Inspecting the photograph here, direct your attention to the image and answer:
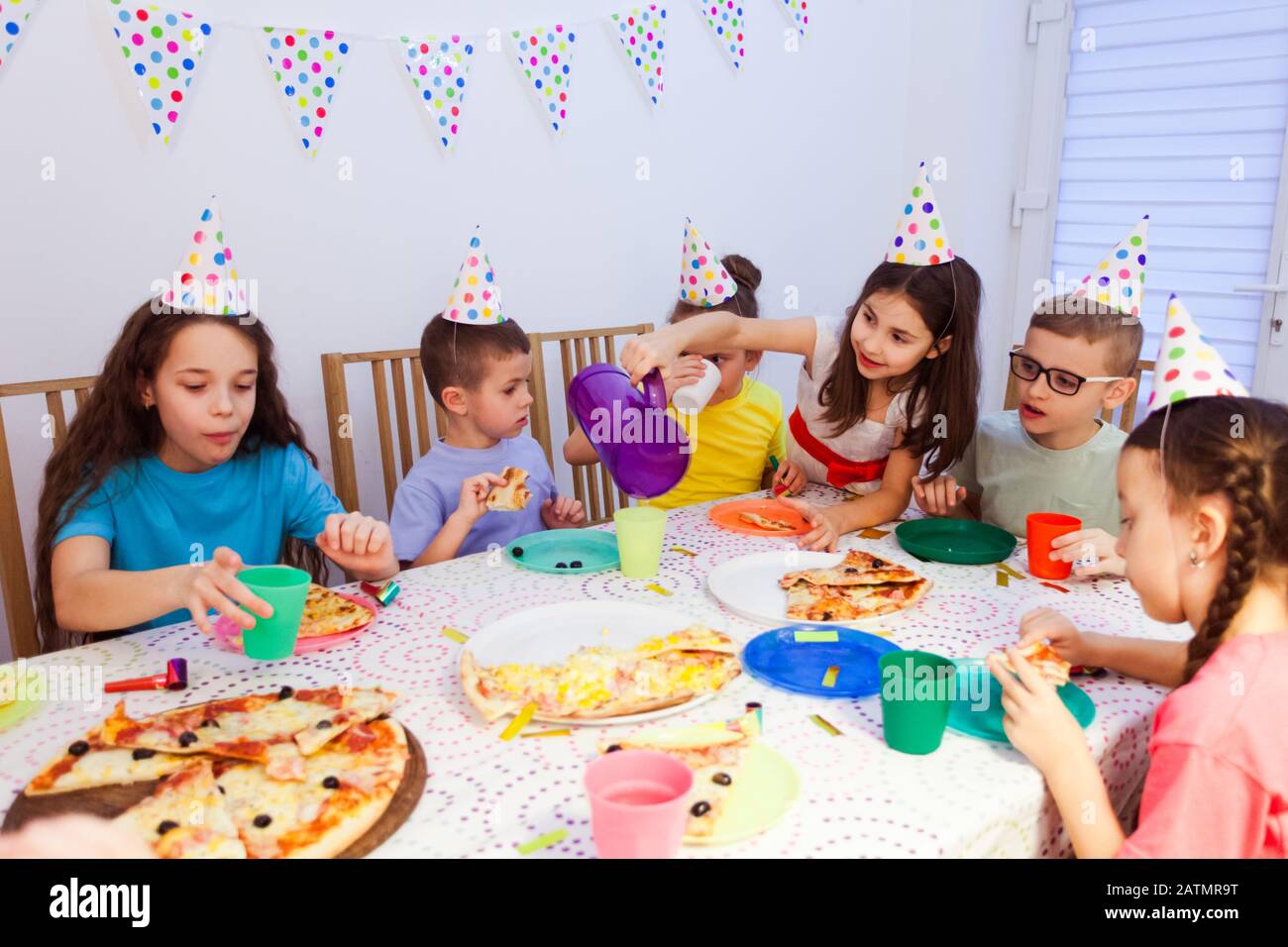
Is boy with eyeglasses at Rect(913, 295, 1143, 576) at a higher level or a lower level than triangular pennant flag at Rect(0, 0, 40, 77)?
lower

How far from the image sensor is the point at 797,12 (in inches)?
137

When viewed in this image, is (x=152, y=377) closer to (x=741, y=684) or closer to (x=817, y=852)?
(x=741, y=684)

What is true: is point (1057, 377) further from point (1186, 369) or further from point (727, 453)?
point (727, 453)

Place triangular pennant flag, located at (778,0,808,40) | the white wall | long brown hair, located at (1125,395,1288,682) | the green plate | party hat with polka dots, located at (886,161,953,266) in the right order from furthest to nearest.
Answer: triangular pennant flag, located at (778,0,808,40) → the white wall → party hat with polka dots, located at (886,161,953,266) → the green plate → long brown hair, located at (1125,395,1288,682)

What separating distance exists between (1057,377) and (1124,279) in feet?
0.76

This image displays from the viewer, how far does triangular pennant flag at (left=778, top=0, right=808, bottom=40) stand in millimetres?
3446

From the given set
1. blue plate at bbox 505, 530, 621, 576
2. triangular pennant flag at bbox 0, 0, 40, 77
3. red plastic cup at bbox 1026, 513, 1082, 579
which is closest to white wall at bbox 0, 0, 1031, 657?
triangular pennant flag at bbox 0, 0, 40, 77

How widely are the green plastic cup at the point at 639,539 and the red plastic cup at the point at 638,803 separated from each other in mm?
690

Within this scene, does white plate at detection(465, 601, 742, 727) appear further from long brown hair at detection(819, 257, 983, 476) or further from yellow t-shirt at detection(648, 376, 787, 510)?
yellow t-shirt at detection(648, 376, 787, 510)

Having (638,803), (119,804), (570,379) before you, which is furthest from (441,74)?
(638,803)

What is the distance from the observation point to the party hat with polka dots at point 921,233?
6.17 feet

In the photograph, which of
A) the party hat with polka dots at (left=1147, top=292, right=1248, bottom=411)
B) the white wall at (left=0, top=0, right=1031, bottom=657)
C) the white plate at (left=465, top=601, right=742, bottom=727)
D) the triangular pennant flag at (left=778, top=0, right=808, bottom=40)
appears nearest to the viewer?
the party hat with polka dots at (left=1147, top=292, right=1248, bottom=411)

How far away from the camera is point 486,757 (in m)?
1.03

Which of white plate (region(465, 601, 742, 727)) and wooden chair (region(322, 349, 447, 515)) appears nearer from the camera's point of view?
white plate (region(465, 601, 742, 727))
